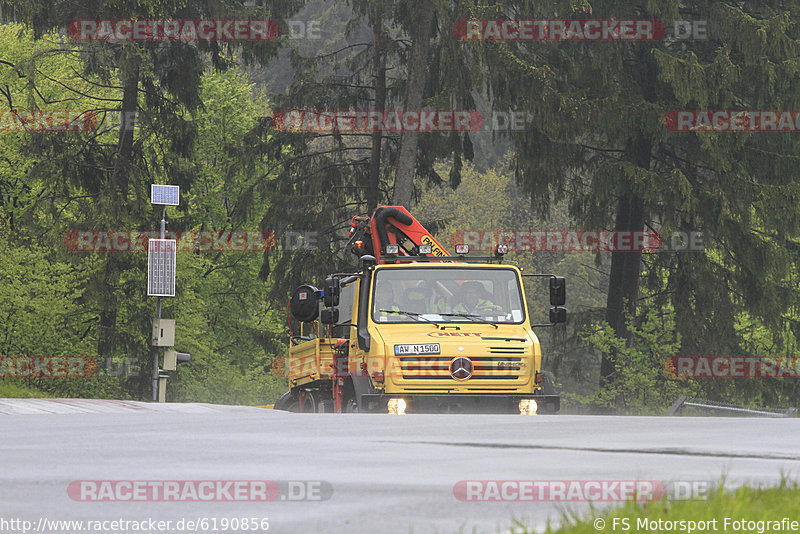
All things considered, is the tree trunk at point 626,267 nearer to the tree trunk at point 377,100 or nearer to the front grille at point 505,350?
the tree trunk at point 377,100

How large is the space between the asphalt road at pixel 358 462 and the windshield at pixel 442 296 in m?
4.57

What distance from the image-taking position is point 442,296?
1488 cm

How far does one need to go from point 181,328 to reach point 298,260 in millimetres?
5946

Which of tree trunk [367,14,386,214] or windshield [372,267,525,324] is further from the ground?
tree trunk [367,14,386,214]

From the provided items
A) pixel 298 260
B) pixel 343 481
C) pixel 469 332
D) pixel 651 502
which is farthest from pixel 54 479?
pixel 298 260

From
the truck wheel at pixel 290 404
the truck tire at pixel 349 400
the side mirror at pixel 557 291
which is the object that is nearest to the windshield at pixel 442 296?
the side mirror at pixel 557 291

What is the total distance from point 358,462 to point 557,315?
810cm

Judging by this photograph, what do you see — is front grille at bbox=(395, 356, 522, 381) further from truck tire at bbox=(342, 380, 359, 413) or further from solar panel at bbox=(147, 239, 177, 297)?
solar panel at bbox=(147, 239, 177, 297)

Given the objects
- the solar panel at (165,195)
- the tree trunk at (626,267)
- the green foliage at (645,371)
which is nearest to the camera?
the green foliage at (645,371)

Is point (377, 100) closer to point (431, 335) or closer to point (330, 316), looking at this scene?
point (330, 316)

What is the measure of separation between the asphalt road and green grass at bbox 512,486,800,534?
9.9 inches

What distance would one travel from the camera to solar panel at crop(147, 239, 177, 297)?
2828 centimetres

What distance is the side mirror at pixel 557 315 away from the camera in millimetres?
14857

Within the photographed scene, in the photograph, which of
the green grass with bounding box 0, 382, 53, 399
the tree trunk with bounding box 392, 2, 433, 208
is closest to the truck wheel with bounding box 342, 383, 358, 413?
the green grass with bounding box 0, 382, 53, 399
